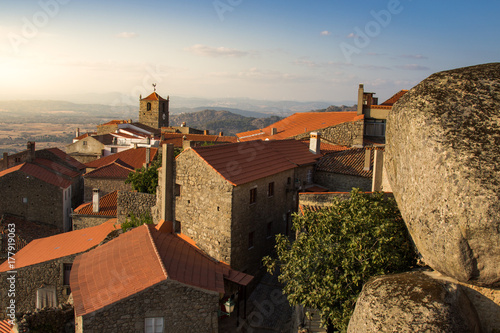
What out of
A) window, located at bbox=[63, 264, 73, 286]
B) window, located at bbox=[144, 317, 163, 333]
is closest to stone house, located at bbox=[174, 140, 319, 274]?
window, located at bbox=[144, 317, 163, 333]

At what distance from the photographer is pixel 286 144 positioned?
24672 millimetres

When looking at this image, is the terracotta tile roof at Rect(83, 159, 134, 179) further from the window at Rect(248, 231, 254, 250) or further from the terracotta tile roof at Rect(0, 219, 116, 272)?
the window at Rect(248, 231, 254, 250)

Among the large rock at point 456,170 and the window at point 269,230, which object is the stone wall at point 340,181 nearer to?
the window at point 269,230

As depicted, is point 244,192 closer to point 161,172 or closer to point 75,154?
point 161,172

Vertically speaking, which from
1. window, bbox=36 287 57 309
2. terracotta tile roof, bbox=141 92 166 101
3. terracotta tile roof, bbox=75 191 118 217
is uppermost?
terracotta tile roof, bbox=141 92 166 101

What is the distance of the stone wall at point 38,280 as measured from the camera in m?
19.3

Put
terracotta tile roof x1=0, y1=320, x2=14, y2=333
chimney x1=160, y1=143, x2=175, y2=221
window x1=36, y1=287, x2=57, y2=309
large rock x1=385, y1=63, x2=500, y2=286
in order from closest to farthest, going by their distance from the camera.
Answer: large rock x1=385, y1=63, x2=500, y2=286 → terracotta tile roof x1=0, y1=320, x2=14, y2=333 → chimney x1=160, y1=143, x2=175, y2=221 → window x1=36, y1=287, x2=57, y2=309

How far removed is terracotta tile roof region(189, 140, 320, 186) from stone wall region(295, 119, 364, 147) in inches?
276

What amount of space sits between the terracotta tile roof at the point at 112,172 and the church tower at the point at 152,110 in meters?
51.6

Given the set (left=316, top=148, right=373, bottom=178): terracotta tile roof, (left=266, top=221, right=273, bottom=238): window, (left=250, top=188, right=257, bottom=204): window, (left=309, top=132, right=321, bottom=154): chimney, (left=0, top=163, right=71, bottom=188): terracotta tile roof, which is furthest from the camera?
(left=0, top=163, right=71, bottom=188): terracotta tile roof

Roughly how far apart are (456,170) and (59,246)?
21.4 m

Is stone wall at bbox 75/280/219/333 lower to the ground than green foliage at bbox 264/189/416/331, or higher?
lower

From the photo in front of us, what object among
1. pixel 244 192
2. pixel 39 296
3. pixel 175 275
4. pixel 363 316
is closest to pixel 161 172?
pixel 244 192

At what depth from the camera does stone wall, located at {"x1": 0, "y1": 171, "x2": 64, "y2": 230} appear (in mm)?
33250
